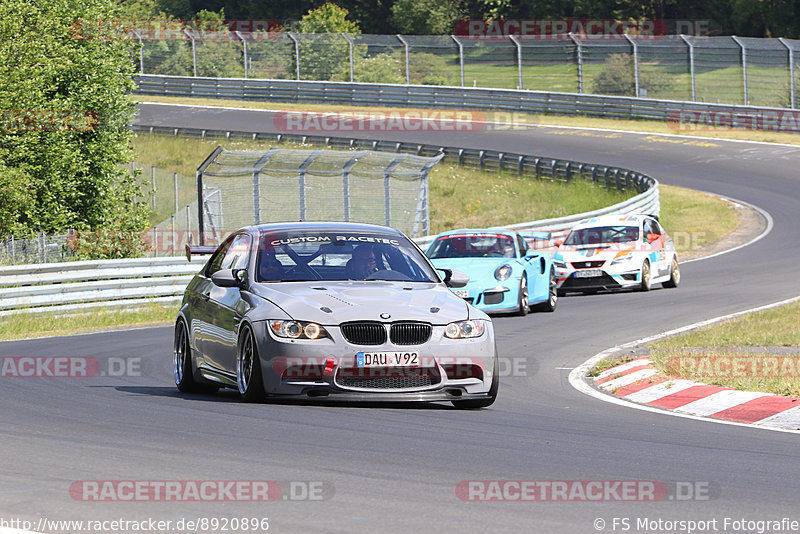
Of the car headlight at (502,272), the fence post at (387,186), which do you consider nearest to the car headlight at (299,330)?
the car headlight at (502,272)

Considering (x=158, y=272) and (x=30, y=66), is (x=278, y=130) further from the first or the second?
(x=158, y=272)

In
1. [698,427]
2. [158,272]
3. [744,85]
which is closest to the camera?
[698,427]

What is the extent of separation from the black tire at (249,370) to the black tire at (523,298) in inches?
372

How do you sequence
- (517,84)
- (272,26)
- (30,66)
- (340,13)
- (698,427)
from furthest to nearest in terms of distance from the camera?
(272,26) < (340,13) < (517,84) < (30,66) < (698,427)

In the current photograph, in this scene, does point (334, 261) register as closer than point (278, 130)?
Yes

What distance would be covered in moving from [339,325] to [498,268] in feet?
32.2

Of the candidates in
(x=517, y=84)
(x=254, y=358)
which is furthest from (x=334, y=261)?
(x=517, y=84)

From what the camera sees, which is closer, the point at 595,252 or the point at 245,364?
the point at 245,364

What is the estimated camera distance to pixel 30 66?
28.0m

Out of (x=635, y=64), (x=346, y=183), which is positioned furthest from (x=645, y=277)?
(x=635, y=64)

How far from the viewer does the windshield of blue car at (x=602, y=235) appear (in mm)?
23203

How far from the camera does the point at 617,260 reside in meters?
22.4

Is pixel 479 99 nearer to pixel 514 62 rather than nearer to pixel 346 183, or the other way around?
pixel 514 62

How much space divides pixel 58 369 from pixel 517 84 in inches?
1775
